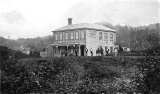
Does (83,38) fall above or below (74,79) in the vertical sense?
above

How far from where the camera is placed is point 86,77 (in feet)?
37.1

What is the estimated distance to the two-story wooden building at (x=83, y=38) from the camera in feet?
105

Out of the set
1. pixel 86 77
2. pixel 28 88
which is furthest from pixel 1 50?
pixel 86 77

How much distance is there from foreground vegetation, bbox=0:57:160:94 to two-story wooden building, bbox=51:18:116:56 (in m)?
18.6

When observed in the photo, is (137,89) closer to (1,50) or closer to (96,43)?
(1,50)

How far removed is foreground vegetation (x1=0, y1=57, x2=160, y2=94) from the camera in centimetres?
967

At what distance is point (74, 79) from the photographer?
1171 cm

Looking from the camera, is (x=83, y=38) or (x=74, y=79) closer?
(x=74, y=79)

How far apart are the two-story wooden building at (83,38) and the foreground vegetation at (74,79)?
18.6 meters

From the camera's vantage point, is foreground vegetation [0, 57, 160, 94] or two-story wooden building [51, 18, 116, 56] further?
two-story wooden building [51, 18, 116, 56]

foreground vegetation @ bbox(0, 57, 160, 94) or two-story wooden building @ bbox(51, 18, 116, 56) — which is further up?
two-story wooden building @ bbox(51, 18, 116, 56)

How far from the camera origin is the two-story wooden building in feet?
105

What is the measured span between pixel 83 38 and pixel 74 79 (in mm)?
20979

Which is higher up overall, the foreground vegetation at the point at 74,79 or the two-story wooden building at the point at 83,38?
the two-story wooden building at the point at 83,38
